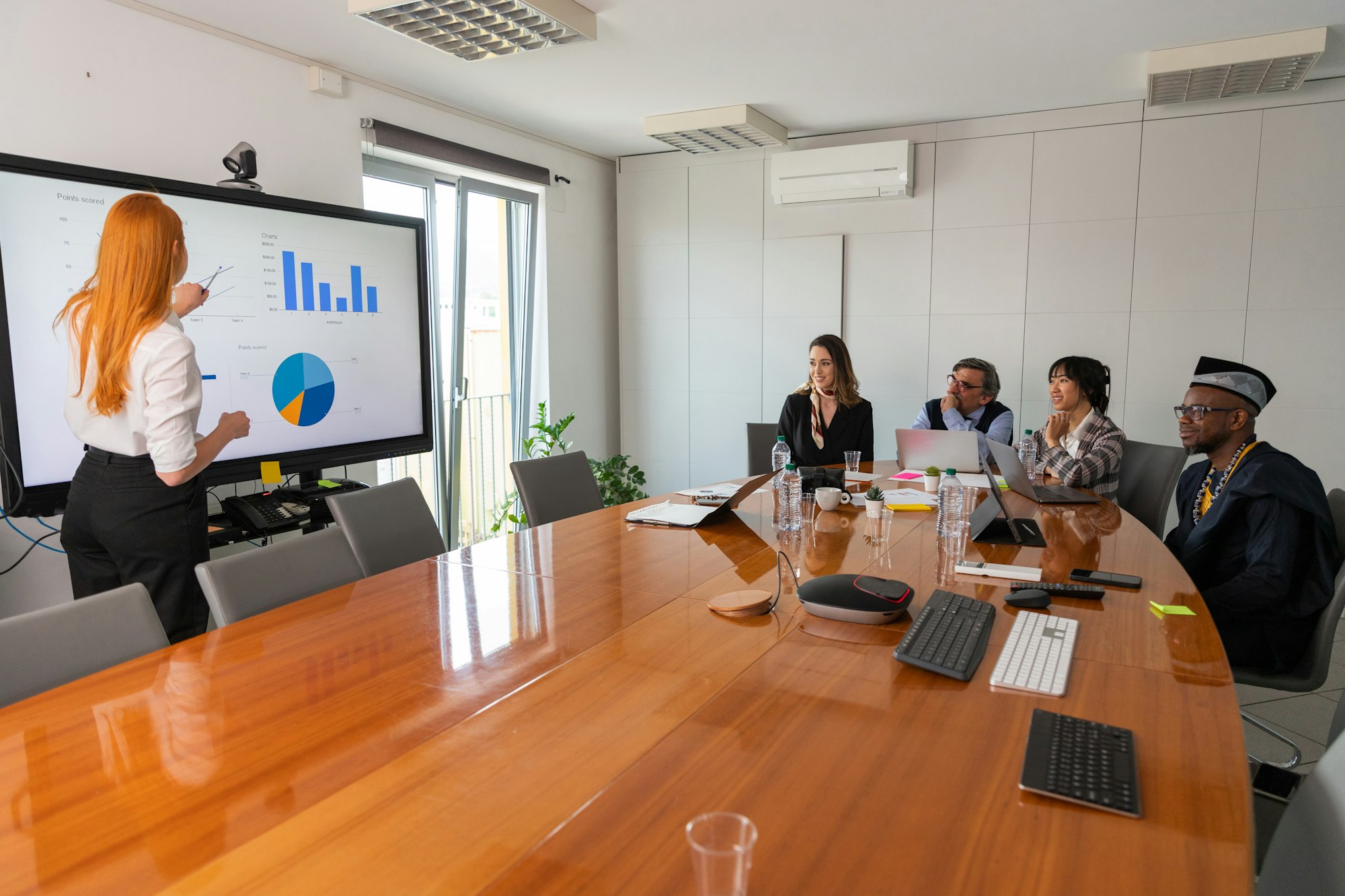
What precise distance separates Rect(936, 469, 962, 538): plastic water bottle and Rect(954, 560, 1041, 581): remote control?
0.36m

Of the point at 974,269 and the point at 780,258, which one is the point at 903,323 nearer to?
the point at 974,269

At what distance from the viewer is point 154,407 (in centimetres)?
240

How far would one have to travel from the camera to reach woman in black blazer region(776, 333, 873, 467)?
4.55m

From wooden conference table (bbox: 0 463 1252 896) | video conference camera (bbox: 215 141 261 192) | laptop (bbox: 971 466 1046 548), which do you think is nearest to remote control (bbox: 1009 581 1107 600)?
wooden conference table (bbox: 0 463 1252 896)

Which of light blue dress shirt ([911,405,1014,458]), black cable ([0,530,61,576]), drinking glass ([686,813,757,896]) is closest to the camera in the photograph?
drinking glass ([686,813,757,896])

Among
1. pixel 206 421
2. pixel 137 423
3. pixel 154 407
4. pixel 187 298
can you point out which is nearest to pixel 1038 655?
pixel 154 407

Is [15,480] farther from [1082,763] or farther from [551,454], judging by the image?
[1082,763]

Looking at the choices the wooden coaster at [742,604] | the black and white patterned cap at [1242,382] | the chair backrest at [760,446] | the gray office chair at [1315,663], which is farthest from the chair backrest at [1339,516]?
the chair backrest at [760,446]

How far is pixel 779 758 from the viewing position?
126cm

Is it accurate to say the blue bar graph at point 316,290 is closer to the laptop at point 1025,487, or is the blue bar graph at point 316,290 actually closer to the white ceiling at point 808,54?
the white ceiling at point 808,54

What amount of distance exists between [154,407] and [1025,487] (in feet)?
9.59

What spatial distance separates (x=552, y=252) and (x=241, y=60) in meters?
2.36

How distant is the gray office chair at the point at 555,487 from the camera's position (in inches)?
132

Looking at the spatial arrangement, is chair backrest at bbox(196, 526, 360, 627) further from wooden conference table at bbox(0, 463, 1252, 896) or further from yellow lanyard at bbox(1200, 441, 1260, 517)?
yellow lanyard at bbox(1200, 441, 1260, 517)
